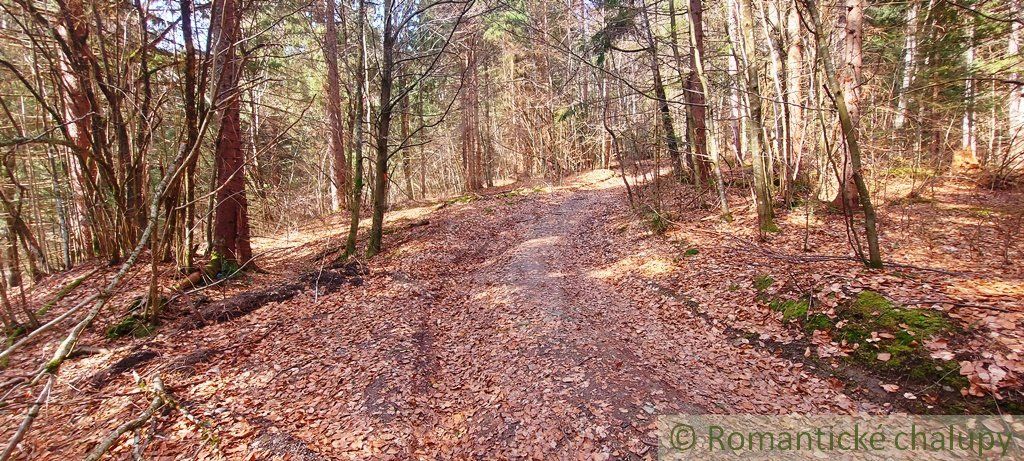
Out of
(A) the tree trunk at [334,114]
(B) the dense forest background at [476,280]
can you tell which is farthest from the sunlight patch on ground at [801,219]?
(A) the tree trunk at [334,114]

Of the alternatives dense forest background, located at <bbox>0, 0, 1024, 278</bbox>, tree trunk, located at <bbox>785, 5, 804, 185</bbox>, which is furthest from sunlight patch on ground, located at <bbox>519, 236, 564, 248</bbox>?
tree trunk, located at <bbox>785, 5, 804, 185</bbox>

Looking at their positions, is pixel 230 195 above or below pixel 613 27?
below

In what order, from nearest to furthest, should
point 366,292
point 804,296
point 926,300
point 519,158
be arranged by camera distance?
point 926,300, point 804,296, point 366,292, point 519,158

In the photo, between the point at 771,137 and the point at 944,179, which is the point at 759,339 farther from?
the point at 944,179

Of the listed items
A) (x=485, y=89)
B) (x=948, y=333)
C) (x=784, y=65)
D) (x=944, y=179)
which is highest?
(x=485, y=89)

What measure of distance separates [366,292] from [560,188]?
1471cm

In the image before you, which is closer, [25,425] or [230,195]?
[25,425]

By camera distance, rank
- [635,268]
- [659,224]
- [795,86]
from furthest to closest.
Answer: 1. [659,224]
2. [795,86]
3. [635,268]

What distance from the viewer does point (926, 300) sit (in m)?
4.94

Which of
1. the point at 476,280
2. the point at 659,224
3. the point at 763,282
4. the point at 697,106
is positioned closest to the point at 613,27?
the point at 697,106

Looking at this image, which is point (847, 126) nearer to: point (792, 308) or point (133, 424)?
point (792, 308)

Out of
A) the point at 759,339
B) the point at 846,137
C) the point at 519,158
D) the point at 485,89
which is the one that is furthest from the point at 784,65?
the point at 519,158

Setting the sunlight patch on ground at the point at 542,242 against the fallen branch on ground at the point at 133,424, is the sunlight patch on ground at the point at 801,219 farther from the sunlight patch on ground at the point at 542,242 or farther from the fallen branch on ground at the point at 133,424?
the fallen branch on ground at the point at 133,424
